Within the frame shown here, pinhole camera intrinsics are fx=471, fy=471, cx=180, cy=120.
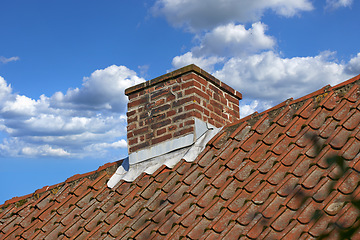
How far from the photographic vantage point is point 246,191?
14.1 ft

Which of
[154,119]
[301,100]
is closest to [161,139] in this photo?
[154,119]

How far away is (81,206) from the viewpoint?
584 centimetres

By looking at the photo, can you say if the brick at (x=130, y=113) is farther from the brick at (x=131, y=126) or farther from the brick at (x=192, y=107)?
the brick at (x=192, y=107)

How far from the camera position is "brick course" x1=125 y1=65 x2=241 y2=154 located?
5966mm

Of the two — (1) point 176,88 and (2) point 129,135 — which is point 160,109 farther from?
(2) point 129,135

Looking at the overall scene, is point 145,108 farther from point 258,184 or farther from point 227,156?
point 258,184

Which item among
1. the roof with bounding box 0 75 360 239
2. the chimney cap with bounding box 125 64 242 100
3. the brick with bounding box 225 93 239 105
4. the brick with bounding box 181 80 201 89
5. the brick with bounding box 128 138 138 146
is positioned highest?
the chimney cap with bounding box 125 64 242 100

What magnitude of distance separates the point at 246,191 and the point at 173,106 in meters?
2.08

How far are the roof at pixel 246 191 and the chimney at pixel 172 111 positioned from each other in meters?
0.41

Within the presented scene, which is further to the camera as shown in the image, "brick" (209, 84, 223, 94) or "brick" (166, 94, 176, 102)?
"brick" (209, 84, 223, 94)

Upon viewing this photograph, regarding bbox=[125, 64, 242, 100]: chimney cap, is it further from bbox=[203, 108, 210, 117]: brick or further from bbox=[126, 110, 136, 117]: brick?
bbox=[203, 108, 210, 117]: brick

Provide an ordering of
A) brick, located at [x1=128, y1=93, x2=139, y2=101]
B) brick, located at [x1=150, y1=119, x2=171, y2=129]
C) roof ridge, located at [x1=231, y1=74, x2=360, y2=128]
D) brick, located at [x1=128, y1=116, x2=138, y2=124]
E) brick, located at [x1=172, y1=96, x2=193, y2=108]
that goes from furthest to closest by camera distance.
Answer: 1. brick, located at [x1=128, y1=93, x2=139, y2=101]
2. brick, located at [x1=128, y1=116, x2=138, y2=124]
3. brick, located at [x1=150, y1=119, x2=171, y2=129]
4. brick, located at [x1=172, y1=96, x2=193, y2=108]
5. roof ridge, located at [x1=231, y1=74, x2=360, y2=128]

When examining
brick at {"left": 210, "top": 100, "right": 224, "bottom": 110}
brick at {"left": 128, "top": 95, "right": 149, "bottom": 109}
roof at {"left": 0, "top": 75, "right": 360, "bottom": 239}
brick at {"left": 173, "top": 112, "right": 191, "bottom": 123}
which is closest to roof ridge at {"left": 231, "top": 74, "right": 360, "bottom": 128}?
roof at {"left": 0, "top": 75, "right": 360, "bottom": 239}

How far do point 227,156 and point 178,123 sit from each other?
3.53ft
